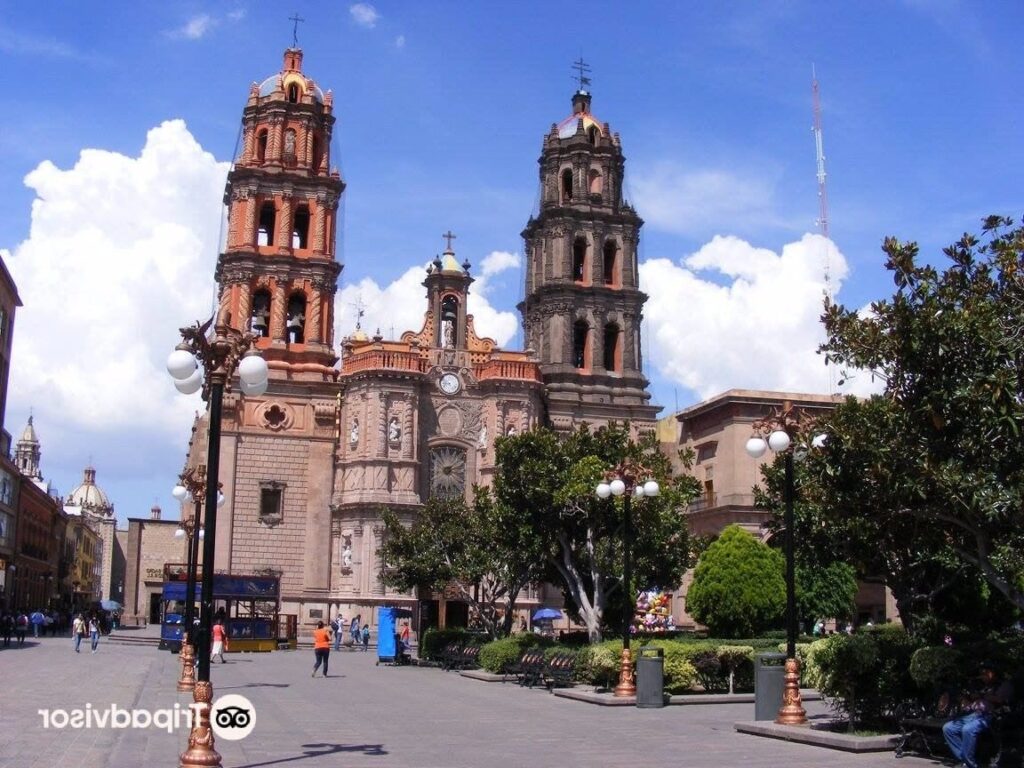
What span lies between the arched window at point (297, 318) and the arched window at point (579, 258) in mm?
15232

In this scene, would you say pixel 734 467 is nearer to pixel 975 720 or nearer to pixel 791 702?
pixel 791 702

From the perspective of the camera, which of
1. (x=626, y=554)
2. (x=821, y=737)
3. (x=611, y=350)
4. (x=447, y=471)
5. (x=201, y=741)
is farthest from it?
(x=611, y=350)

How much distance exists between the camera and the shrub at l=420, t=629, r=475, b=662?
36969 mm

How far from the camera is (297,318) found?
62.3m

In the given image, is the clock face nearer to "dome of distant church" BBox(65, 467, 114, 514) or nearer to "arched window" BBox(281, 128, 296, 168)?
"arched window" BBox(281, 128, 296, 168)

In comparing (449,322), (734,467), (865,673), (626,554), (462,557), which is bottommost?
(865,673)

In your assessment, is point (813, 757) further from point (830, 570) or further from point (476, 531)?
point (830, 570)

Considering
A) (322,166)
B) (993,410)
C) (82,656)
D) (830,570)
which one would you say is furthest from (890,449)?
(322,166)

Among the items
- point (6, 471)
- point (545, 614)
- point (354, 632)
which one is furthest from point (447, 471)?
point (6, 471)

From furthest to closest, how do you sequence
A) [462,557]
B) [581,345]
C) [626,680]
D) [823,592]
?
[581,345] → [823,592] → [462,557] → [626,680]

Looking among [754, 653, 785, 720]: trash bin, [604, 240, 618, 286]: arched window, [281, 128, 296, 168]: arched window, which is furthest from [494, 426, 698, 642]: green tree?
[281, 128, 296, 168]: arched window

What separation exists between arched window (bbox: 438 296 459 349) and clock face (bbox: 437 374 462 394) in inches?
82.3

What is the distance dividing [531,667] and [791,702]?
404 inches

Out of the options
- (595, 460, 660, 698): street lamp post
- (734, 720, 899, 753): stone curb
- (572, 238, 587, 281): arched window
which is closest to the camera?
(734, 720, 899, 753): stone curb
